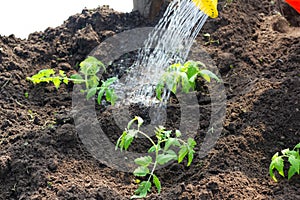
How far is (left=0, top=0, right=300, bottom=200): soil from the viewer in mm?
2254

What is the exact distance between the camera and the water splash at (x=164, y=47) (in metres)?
2.77

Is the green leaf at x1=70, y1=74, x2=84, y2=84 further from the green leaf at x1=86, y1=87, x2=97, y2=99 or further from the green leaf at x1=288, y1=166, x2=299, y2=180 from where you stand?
the green leaf at x1=288, y1=166, x2=299, y2=180

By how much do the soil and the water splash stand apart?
90 millimetres

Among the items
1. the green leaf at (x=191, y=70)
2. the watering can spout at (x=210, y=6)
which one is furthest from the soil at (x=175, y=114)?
the watering can spout at (x=210, y=6)

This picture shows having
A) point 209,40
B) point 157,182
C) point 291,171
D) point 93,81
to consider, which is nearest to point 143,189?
point 157,182

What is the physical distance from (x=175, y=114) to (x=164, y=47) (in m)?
0.46

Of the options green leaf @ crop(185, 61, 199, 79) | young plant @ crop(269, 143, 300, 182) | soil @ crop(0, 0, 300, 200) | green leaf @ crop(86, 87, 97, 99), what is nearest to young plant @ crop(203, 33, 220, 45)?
soil @ crop(0, 0, 300, 200)

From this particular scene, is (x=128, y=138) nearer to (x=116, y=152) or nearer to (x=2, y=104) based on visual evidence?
(x=116, y=152)

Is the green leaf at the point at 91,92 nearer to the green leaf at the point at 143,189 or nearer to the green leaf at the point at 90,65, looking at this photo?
the green leaf at the point at 90,65

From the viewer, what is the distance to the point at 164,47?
2947 mm

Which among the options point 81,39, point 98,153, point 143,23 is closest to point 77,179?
point 98,153

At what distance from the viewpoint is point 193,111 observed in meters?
2.61

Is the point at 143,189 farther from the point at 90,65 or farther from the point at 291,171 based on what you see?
the point at 90,65

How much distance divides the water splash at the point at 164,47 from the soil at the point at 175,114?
0.09 meters
